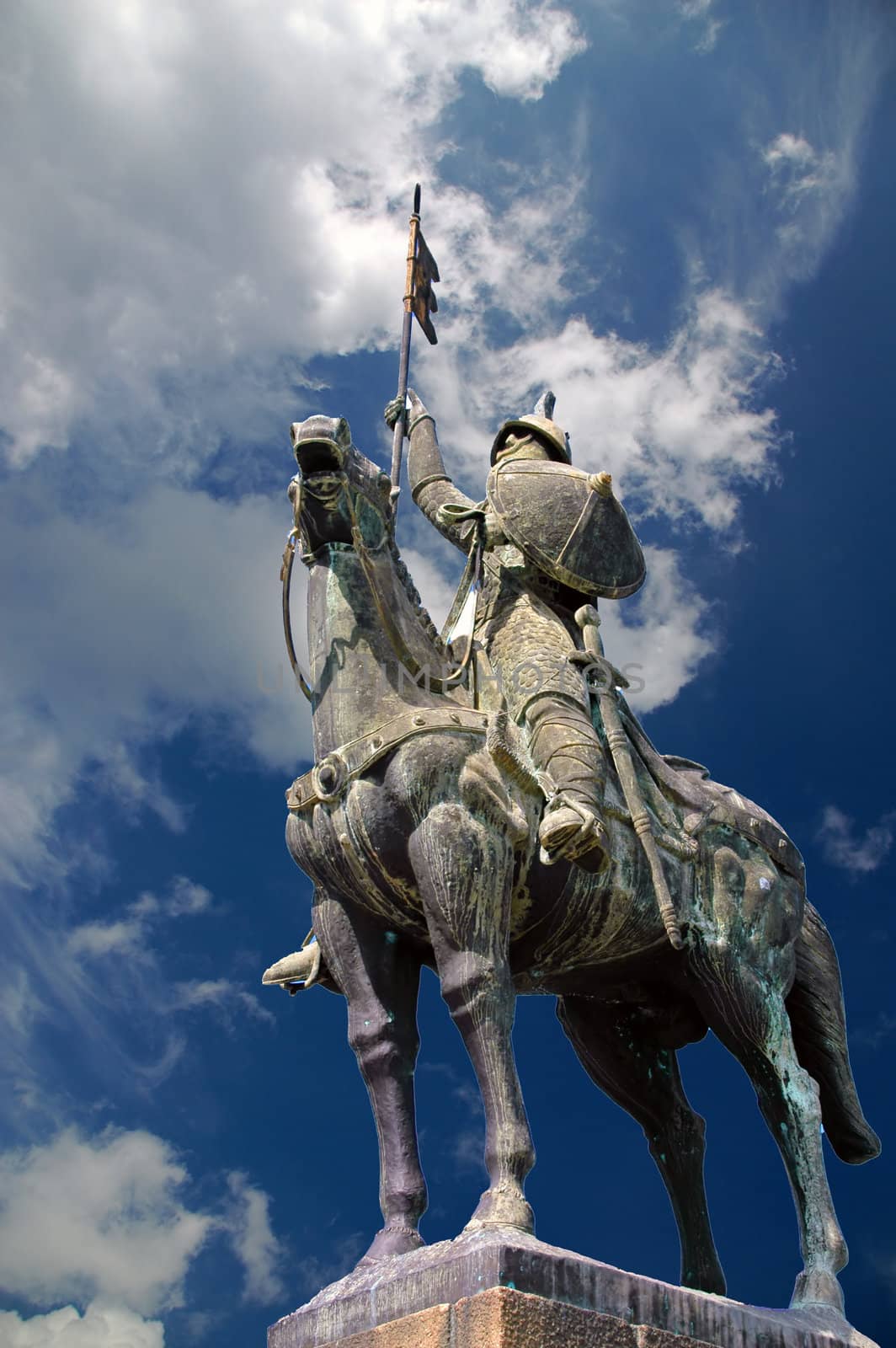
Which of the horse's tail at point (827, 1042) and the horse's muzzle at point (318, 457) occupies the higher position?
the horse's muzzle at point (318, 457)

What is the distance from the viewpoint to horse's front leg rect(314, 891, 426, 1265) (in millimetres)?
6867

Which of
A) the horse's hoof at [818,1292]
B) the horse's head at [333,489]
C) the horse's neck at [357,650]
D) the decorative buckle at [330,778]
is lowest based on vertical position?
the horse's hoof at [818,1292]

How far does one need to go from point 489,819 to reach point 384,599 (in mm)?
1381

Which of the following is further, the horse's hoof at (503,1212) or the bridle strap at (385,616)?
the bridle strap at (385,616)

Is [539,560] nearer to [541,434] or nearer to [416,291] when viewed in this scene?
[541,434]

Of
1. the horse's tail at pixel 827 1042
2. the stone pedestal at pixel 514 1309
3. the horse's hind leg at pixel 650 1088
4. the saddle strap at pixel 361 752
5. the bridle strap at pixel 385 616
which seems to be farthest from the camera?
the horse's hind leg at pixel 650 1088

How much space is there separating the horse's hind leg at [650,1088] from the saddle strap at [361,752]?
2448mm

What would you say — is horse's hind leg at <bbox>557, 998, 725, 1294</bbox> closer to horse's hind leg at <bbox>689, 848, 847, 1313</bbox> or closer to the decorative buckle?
horse's hind leg at <bbox>689, 848, 847, 1313</bbox>

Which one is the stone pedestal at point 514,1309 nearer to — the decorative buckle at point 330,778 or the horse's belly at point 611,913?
the horse's belly at point 611,913

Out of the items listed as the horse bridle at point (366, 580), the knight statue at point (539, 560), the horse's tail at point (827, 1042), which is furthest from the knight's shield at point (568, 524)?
the horse's tail at point (827, 1042)

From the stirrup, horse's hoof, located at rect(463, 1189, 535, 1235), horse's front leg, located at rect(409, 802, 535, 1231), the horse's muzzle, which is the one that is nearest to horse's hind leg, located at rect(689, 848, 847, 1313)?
the stirrup

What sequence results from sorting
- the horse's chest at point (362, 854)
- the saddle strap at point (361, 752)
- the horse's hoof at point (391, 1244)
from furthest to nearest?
the saddle strap at point (361, 752), the horse's chest at point (362, 854), the horse's hoof at point (391, 1244)

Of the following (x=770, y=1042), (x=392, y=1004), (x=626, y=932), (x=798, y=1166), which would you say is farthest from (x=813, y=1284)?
(x=392, y=1004)

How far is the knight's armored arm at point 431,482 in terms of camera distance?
932 cm
